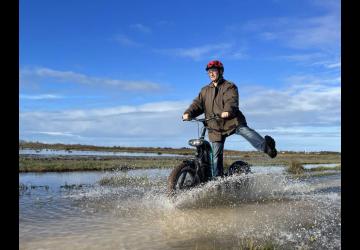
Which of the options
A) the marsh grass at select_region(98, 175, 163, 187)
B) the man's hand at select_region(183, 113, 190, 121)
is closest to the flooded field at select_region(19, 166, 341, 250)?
the man's hand at select_region(183, 113, 190, 121)

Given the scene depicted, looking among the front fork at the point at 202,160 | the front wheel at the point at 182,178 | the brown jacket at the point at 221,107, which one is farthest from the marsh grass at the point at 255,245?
the brown jacket at the point at 221,107

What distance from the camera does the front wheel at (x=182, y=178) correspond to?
903 centimetres

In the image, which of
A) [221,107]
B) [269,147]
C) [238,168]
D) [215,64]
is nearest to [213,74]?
[215,64]

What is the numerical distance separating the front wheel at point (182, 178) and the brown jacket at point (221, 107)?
3.20 ft

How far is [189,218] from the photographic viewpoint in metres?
7.91

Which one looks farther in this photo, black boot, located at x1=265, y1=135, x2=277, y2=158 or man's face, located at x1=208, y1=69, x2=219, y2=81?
man's face, located at x1=208, y1=69, x2=219, y2=81

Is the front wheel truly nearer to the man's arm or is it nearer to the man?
the man

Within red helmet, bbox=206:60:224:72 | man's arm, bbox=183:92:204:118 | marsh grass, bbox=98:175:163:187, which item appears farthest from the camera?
marsh grass, bbox=98:175:163:187

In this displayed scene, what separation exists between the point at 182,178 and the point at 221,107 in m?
1.87

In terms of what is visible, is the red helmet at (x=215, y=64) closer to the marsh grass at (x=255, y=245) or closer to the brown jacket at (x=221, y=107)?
the brown jacket at (x=221, y=107)

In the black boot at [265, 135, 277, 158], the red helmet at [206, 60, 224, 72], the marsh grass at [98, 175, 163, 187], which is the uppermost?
the red helmet at [206, 60, 224, 72]

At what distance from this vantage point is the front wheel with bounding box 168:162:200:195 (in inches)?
356
